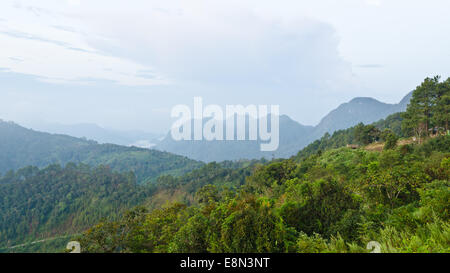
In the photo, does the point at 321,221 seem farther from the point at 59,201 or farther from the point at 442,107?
the point at 59,201

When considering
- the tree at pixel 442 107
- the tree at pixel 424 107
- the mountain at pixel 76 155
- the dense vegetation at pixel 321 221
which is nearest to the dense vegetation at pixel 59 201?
the mountain at pixel 76 155

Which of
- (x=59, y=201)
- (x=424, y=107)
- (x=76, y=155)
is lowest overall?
(x=59, y=201)

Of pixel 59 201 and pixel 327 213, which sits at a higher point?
pixel 327 213

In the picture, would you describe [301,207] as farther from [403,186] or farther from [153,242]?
[153,242]

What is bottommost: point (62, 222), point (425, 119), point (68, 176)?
point (62, 222)

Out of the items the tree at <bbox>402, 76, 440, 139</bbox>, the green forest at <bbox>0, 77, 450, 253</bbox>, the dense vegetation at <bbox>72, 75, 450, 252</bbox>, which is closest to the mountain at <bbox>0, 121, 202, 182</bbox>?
the tree at <bbox>402, 76, 440, 139</bbox>

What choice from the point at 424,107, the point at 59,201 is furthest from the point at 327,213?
the point at 59,201

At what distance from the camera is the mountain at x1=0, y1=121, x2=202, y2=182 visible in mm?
95750

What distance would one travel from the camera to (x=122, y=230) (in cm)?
876

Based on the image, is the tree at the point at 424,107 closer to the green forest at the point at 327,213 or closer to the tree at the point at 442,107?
the green forest at the point at 327,213

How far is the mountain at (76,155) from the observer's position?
95.8m

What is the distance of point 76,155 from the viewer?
400 feet

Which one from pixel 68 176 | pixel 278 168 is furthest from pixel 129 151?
pixel 278 168
